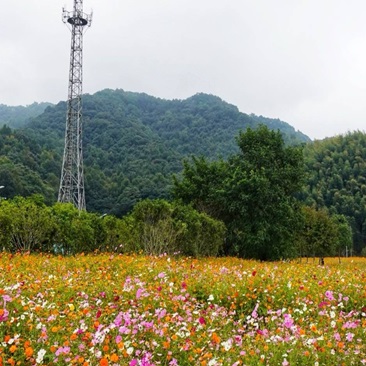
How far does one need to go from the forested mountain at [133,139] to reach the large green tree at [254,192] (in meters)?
6.90

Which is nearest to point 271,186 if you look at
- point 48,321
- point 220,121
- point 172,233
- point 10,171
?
point 172,233

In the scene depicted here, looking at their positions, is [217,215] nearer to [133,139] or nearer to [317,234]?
[317,234]

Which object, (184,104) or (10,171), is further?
(184,104)

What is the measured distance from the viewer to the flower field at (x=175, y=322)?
400cm

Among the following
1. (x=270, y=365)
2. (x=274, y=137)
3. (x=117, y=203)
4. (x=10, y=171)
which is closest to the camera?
(x=270, y=365)

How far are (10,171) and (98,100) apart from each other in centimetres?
5053

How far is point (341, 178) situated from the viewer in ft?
289

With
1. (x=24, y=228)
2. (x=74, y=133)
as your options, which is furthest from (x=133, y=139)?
(x=24, y=228)

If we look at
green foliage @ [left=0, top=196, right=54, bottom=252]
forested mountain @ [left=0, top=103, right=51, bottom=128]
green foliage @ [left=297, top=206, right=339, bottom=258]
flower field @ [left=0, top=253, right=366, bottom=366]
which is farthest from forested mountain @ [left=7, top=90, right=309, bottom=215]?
flower field @ [left=0, top=253, right=366, bottom=366]

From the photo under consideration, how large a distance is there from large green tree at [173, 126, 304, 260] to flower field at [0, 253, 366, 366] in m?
17.4

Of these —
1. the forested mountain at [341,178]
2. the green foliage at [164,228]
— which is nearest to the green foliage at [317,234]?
the green foliage at [164,228]

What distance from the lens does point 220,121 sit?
99.1 metres

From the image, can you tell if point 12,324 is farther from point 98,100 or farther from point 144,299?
point 98,100

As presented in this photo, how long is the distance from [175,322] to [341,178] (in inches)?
3478
